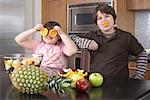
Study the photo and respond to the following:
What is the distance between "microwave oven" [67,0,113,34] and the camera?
3.42 m

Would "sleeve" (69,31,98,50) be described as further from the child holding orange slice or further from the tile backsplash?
the tile backsplash

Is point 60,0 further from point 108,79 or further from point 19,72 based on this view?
point 19,72

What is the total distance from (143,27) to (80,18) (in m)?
0.80

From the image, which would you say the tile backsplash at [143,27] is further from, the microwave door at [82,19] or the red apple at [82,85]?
the red apple at [82,85]

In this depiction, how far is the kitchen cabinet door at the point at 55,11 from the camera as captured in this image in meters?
3.71

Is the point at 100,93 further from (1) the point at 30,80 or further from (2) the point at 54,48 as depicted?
(2) the point at 54,48

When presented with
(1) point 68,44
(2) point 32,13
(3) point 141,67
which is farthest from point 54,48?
(2) point 32,13

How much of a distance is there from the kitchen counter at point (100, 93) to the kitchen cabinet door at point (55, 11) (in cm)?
237

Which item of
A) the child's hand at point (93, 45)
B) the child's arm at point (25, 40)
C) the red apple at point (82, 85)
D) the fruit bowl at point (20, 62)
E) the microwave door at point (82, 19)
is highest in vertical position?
the microwave door at point (82, 19)

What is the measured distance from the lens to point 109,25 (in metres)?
1.89

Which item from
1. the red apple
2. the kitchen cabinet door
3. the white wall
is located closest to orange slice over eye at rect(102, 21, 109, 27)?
the red apple

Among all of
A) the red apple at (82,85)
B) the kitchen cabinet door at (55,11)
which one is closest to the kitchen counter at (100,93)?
the red apple at (82,85)

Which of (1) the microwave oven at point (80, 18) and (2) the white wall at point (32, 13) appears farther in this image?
(2) the white wall at point (32, 13)

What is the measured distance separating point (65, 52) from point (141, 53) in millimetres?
557
